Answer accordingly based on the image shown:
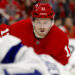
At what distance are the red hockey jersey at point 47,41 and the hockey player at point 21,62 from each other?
892 millimetres

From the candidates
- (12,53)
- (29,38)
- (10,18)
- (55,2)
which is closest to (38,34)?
(29,38)

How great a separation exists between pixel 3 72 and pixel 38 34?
109cm

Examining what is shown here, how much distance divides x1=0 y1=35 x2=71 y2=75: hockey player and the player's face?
→ 0.89 meters

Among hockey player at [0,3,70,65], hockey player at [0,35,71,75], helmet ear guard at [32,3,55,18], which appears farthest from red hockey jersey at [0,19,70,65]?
hockey player at [0,35,71,75]

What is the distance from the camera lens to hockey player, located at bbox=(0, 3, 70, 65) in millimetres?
1849

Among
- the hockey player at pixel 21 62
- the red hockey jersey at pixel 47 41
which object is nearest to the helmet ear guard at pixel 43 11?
the red hockey jersey at pixel 47 41

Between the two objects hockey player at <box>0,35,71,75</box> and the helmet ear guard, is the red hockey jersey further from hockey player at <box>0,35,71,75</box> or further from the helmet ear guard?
hockey player at <box>0,35,71,75</box>

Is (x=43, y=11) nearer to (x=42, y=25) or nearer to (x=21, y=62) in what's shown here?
(x=42, y=25)

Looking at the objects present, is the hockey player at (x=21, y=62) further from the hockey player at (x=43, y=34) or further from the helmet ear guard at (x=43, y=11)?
the helmet ear guard at (x=43, y=11)

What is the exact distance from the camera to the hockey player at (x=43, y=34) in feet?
6.07

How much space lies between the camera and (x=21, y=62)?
2.94ft

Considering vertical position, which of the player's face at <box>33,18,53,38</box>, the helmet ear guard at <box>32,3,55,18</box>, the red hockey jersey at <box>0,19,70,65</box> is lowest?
the red hockey jersey at <box>0,19,70,65</box>

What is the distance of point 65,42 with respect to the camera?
1.96 meters

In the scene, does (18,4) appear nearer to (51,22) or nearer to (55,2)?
(55,2)
